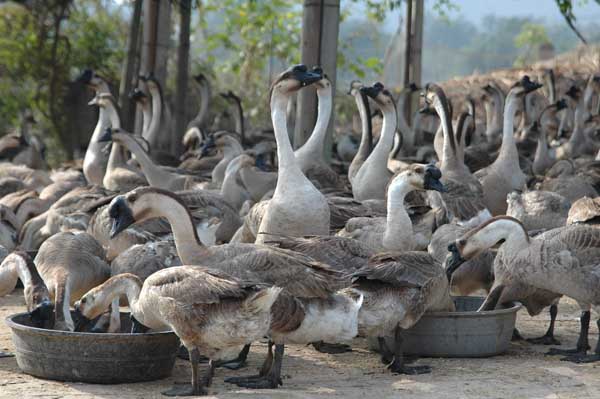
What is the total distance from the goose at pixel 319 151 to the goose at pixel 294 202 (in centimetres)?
302

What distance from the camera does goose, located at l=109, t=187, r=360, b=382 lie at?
7.23 metres

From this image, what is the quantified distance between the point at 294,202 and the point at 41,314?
293cm

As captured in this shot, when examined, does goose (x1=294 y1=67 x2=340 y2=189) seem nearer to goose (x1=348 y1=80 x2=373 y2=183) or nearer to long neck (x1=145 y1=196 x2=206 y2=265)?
goose (x1=348 y1=80 x2=373 y2=183)

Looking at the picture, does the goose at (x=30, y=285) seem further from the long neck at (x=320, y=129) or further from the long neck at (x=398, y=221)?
the long neck at (x=320, y=129)

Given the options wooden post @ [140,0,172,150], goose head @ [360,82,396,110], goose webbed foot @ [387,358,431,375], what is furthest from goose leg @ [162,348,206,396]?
wooden post @ [140,0,172,150]

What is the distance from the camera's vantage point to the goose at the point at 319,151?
13.2m

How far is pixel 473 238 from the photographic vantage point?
8.68 metres

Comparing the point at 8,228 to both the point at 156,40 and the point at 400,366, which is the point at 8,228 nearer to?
the point at 400,366

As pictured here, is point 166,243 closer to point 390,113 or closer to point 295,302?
point 295,302

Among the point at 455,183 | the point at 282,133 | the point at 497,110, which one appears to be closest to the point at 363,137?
the point at 455,183

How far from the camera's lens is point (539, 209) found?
1191cm

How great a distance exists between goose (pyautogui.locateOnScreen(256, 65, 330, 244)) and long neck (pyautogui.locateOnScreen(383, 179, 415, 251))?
2.43 ft

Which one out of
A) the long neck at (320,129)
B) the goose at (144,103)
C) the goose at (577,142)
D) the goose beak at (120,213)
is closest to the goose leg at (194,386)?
the goose beak at (120,213)

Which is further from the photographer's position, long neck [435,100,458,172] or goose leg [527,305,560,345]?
long neck [435,100,458,172]
